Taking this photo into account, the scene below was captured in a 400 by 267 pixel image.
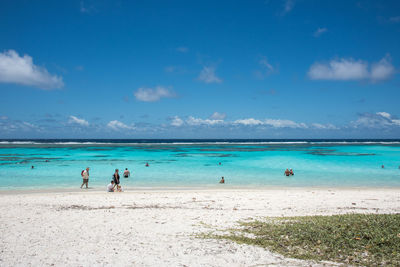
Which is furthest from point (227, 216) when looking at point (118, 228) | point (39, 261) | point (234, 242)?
point (39, 261)

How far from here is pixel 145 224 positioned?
1134 cm

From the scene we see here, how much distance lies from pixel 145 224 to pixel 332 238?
654 centimetres

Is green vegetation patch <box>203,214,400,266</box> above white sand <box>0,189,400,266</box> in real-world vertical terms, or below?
above

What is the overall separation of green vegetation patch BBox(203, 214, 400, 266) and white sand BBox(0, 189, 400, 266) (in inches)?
26.1

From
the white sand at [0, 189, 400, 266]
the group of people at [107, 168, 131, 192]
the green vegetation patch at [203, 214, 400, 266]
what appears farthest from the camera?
the group of people at [107, 168, 131, 192]

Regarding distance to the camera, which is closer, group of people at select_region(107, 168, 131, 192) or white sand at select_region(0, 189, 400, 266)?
white sand at select_region(0, 189, 400, 266)

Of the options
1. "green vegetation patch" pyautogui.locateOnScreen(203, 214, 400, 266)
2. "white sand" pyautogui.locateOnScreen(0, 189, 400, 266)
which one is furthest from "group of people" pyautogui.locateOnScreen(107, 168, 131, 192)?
"green vegetation patch" pyautogui.locateOnScreen(203, 214, 400, 266)

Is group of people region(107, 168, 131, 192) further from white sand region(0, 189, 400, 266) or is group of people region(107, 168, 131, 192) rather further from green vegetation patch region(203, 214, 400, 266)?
green vegetation patch region(203, 214, 400, 266)

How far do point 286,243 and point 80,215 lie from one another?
8.60 metres

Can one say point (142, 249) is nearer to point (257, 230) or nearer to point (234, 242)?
point (234, 242)

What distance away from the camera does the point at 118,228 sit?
1082cm

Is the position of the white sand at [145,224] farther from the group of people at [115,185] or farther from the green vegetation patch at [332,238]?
the group of people at [115,185]

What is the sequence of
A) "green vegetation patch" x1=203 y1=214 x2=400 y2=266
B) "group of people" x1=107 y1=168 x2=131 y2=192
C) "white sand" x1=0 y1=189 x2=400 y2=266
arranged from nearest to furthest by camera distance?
"green vegetation patch" x1=203 y1=214 x2=400 y2=266
"white sand" x1=0 y1=189 x2=400 y2=266
"group of people" x1=107 y1=168 x2=131 y2=192

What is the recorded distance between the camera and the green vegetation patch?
25.8ft
